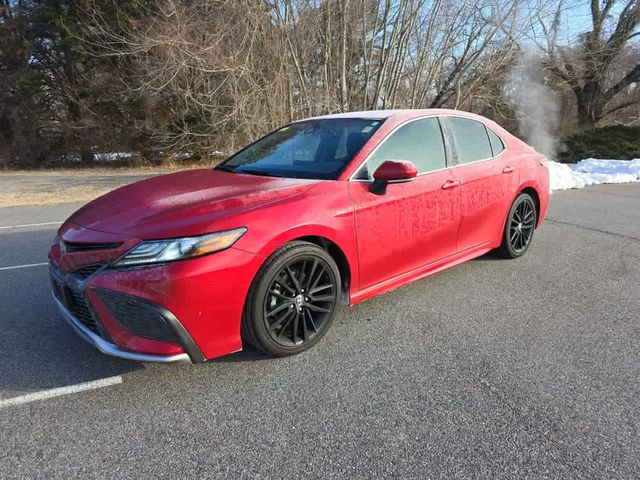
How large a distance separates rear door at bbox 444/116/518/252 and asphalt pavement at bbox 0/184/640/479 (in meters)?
0.69

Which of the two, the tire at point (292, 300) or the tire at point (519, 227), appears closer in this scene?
the tire at point (292, 300)

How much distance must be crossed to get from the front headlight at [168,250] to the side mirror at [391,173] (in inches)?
50.2

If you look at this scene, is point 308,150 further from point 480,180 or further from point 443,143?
point 480,180

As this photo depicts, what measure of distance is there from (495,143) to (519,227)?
97cm

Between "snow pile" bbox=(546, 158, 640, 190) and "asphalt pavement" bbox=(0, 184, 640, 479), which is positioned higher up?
"asphalt pavement" bbox=(0, 184, 640, 479)

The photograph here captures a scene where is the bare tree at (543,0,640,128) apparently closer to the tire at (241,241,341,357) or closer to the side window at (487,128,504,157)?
the side window at (487,128,504,157)

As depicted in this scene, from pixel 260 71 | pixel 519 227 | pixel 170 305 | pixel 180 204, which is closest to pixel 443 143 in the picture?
pixel 519 227

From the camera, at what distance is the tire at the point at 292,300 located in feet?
8.60

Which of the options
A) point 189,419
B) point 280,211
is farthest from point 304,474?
point 280,211

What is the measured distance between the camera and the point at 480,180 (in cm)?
405

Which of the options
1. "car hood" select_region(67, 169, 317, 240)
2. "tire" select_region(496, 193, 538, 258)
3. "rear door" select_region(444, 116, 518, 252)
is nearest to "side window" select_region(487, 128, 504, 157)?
"rear door" select_region(444, 116, 518, 252)

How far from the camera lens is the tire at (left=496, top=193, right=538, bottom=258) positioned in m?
4.58

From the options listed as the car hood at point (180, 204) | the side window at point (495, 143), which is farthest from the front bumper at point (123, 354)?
the side window at point (495, 143)

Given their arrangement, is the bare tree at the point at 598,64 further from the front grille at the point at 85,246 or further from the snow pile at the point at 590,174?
the front grille at the point at 85,246
